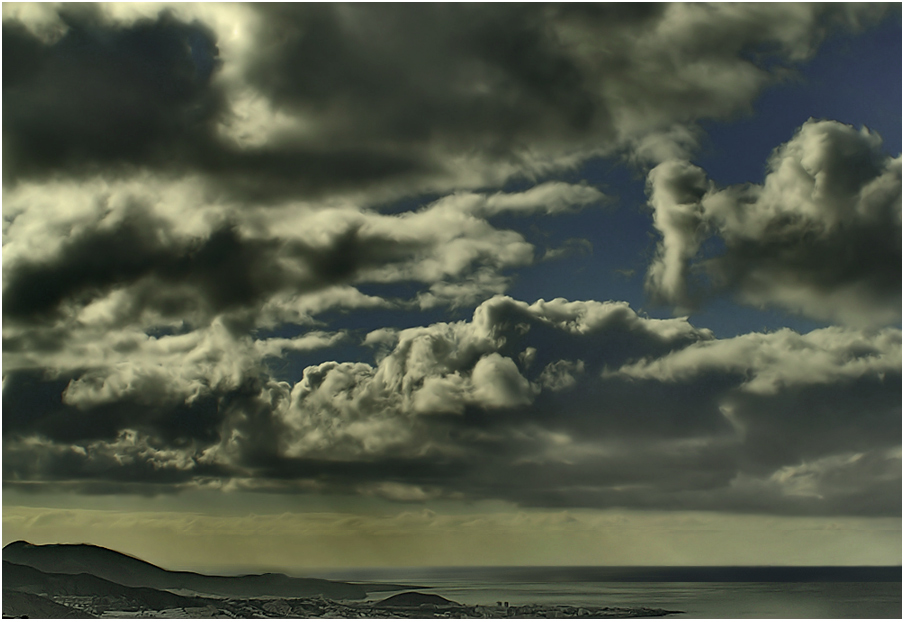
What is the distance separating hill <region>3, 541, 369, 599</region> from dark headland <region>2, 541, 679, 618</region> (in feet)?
0.11

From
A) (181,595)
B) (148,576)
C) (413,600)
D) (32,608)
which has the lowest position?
(32,608)

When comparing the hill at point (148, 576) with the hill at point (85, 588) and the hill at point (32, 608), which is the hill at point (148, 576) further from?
the hill at point (32, 608)

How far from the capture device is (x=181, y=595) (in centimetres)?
2397

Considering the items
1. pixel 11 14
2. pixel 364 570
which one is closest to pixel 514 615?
pixel 364 570

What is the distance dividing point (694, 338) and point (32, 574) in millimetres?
26698

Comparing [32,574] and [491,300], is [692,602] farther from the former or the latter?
[32,574]

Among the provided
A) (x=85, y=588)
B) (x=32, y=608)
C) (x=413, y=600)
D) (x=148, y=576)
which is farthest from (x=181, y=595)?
(x=413, y=600)

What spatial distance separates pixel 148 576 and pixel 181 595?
1385 mm

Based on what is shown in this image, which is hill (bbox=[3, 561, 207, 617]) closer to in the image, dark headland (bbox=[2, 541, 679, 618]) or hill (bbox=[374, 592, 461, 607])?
dark headland (bbox=[2, 541, 679, 618])

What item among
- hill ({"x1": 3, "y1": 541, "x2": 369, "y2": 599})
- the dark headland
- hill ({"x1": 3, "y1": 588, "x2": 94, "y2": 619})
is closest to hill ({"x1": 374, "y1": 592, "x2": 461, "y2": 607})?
the dark headland

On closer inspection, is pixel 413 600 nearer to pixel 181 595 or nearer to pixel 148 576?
pixel 181 595

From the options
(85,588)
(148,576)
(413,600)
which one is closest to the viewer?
(413,600)

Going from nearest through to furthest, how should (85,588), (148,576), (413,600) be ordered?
(413,600) < (148,576) < (85,588)

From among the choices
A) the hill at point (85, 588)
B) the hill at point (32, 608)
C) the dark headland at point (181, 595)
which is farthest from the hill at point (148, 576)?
the hill at point (32, 608)
